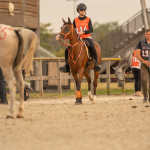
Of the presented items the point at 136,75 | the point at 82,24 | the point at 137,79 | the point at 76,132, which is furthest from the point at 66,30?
the point at 76,132

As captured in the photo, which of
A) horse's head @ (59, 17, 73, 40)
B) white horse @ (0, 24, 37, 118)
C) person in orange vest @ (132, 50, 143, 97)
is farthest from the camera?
person in orange vest @ (132, 50, 143, 97)

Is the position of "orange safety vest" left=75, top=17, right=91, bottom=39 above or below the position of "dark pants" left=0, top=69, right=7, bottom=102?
above

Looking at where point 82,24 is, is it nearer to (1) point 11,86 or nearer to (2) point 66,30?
(2) point 66,30

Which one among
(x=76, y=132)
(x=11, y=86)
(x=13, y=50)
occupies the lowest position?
(x=76, y=132)

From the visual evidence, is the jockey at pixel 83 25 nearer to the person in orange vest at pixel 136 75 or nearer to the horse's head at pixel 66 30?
the horse's head at pixel 66 30

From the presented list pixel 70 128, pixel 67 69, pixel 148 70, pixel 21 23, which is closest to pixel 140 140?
pixel 70 128

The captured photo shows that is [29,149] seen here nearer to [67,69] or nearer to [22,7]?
[67,69]

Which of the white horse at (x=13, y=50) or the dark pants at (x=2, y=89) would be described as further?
the dark pants at (x=2, y=89)

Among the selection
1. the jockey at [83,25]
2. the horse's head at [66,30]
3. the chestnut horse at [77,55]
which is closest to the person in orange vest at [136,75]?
the jockey at [83,25]

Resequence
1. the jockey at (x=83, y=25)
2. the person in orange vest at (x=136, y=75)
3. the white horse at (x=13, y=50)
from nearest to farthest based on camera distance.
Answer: the white horse at (x=13, y=50) < the jockey at (x=83, y=25) < the person in orange vest at (x=136, y=75)

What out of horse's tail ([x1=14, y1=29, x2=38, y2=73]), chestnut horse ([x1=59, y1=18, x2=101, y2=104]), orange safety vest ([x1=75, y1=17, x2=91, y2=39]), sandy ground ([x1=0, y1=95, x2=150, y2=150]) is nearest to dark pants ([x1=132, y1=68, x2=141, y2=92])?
chestnut horse ([x1=59, y1=18, x2=101, y2=104])

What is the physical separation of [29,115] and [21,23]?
13323 mm

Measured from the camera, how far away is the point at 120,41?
30359 mm

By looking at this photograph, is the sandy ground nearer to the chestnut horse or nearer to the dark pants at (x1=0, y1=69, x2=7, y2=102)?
the dark pants at (x1=0, y1=69, x2=7, y2=102)
